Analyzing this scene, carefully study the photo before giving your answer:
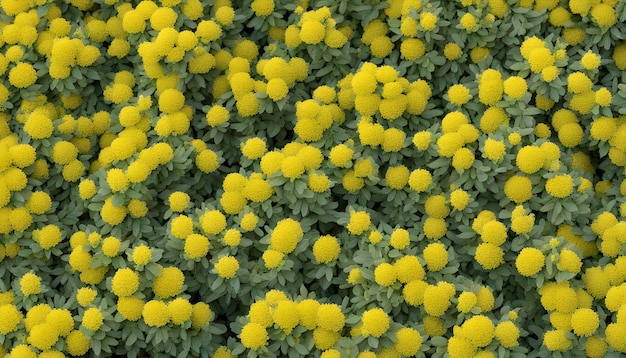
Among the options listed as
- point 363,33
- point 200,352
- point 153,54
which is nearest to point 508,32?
point 363,33

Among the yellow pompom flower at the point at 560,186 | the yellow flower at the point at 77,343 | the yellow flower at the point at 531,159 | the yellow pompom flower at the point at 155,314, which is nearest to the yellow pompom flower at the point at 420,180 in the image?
the yellow flower at the point at 531,159

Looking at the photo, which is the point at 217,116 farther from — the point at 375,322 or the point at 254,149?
the point at 375,322

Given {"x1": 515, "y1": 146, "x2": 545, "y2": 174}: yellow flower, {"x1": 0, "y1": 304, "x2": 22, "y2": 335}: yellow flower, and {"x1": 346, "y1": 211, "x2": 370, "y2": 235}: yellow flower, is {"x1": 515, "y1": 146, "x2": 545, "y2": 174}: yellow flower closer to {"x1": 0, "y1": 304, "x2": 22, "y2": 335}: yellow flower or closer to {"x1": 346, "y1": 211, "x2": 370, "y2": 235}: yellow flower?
{"x1": 346, "y1": 211, "x2": 370, "y2": 235}: yellow flower

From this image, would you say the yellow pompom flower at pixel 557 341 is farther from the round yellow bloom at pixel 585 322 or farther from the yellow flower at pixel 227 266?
the yellow flower at pixel 227 266

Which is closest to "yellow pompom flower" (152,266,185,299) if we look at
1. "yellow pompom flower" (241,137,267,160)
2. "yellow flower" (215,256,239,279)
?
"yellow flower" (215,256,239,279)

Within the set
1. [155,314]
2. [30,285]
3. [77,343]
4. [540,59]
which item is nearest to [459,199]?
[540,59]

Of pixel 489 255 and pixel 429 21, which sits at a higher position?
pixel 429 21
